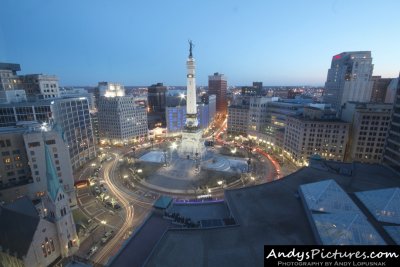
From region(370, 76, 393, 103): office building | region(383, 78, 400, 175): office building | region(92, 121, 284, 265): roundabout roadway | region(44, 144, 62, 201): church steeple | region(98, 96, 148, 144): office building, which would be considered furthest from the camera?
region(370, 76, 393, 103): office building

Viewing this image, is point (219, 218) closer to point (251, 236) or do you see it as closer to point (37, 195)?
point (251, 236)

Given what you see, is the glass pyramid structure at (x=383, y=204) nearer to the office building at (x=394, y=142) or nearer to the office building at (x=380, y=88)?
the office building at (x=394, y=142)

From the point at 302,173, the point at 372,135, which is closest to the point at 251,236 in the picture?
the point at 302,173

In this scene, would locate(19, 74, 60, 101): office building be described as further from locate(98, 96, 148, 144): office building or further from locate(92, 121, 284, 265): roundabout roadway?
locate(92, 121, 284, 265): roundabout roadway

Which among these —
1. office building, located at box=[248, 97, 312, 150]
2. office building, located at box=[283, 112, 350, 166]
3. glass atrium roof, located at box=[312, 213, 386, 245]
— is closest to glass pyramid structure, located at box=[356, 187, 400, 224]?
glass atrium roof, located at box=[312, 213, 386, 245]

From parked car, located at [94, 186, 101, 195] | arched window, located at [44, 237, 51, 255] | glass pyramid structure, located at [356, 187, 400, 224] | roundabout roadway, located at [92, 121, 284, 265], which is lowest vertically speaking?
roundabout roadway, located at [92, 121, 284, 265]

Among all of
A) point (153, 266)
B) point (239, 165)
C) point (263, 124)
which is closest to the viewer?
point (153, 266)
